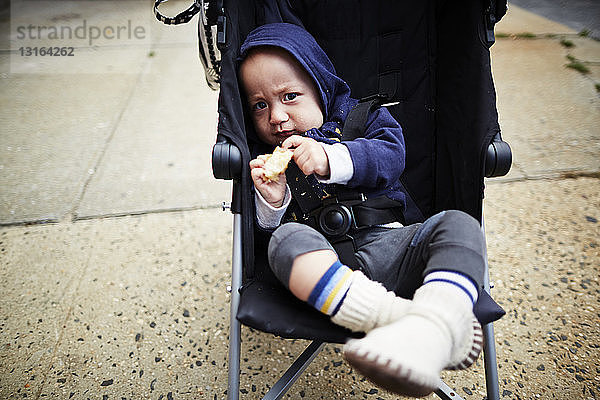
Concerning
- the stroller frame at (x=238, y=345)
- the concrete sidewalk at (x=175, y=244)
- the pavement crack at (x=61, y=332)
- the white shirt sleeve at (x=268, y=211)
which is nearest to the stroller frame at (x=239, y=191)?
the stroller frame at (x=238, y=345)

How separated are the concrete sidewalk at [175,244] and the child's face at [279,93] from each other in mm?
856

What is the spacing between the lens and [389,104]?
1706 mm

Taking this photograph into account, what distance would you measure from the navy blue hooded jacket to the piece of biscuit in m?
0.16

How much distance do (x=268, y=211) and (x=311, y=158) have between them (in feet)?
0.76

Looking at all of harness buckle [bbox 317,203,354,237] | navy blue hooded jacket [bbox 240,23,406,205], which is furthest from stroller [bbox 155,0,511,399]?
harness buckle [bbox 317,203,354,237]

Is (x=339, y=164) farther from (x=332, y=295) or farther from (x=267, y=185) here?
(x=332, y=295)

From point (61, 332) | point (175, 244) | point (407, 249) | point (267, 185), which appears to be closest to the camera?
point (407, 249)

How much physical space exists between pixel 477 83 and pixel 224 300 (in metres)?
1.33

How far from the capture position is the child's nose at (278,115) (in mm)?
1523

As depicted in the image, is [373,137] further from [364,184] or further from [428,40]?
[428,40]

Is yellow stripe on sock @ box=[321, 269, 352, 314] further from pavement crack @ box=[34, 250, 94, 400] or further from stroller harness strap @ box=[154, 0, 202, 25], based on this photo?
pavement crack @ box=[34, 250, 94, 400]

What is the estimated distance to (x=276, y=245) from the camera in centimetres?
126

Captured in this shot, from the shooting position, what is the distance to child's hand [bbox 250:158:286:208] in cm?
139

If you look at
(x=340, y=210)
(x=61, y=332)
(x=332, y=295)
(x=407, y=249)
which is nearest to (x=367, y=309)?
(x=332, y=295)
